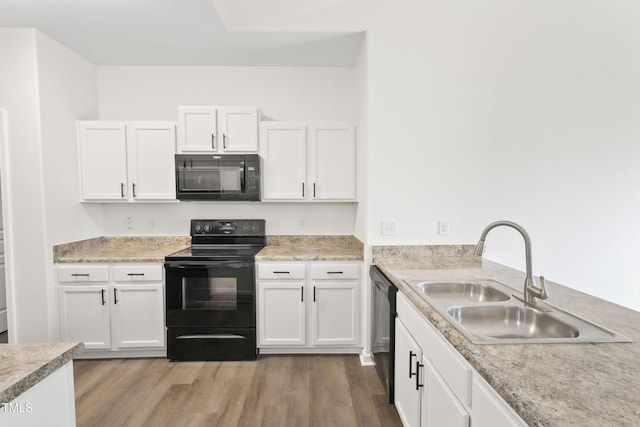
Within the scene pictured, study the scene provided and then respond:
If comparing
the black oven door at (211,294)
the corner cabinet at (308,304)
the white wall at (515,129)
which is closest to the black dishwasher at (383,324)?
the corner cabinet at (308,304)

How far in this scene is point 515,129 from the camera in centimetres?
254

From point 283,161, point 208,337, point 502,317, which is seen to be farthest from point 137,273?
point 502,317

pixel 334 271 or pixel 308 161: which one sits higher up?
pixel 308 161

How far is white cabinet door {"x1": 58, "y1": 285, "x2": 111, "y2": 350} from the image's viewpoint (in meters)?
2.73

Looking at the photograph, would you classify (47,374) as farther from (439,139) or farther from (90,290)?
(439,139)

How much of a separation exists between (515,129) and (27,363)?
2.99 metres

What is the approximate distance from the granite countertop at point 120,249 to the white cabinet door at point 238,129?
1.09 meters

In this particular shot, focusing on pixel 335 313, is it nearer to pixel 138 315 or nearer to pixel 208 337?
pixel 208 337

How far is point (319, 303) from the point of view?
2.79 m

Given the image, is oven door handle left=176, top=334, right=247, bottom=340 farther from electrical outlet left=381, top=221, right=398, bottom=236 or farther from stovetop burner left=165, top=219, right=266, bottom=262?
electrical outlet left=381, top=221, right=398, bottom=236

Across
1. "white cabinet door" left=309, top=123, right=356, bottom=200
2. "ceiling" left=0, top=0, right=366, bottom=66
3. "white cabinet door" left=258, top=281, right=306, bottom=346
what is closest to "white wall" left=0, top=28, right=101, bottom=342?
"ceiling" left=0, top=0, right=366, bottom=66

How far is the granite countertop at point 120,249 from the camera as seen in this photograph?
2.72 metres

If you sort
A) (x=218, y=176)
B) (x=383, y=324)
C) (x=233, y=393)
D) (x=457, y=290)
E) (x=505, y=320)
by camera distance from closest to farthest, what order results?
1. (x=505, y=320)
2. (x=457, y=290)
3. (x=383, y=324)
4. (x=233, y=393)
5. (x=218, y=176)

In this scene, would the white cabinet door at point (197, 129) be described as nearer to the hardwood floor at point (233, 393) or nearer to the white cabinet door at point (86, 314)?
the white cabinet door at point (86, 314)
